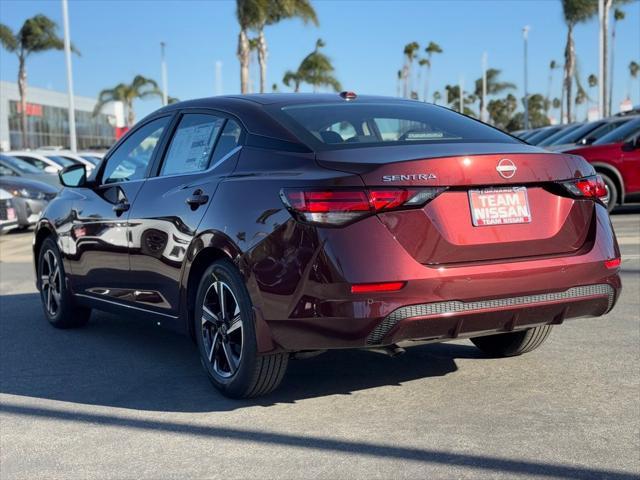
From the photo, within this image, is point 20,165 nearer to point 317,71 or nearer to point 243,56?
point 243,56

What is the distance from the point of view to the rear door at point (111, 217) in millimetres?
5723

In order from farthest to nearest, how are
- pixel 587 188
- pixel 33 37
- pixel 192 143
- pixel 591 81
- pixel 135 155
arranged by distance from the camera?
pixel 591 81, pixel 33 37, pixel 135 155, pixel 192 143, pixel 587 188

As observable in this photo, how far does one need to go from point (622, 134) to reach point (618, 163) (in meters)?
0.70

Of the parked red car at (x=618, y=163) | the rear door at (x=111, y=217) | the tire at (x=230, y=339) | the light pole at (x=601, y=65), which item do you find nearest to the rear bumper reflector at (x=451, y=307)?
the tire at (x=230, y=339)

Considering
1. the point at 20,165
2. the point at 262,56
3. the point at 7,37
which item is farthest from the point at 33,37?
the point at 20,165

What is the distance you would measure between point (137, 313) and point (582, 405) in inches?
108

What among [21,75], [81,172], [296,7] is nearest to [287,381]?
[81,172]

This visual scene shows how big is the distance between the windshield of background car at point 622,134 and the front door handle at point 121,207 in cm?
1112

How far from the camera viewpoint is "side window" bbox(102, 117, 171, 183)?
5.79 m

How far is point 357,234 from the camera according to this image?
13.0ft

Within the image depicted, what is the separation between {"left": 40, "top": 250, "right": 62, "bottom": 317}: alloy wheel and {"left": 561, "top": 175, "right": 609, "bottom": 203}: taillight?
4.00m

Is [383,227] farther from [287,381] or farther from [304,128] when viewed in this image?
[287,381]

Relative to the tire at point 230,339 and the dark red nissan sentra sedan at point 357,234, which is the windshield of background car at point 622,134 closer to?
the dark red nissan sentra sedan at point 357,234

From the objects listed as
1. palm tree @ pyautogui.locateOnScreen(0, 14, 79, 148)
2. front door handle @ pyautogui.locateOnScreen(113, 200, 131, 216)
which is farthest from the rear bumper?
palm tree @ pyautogui.locateOnScreen(0, 14, 79, 148)
